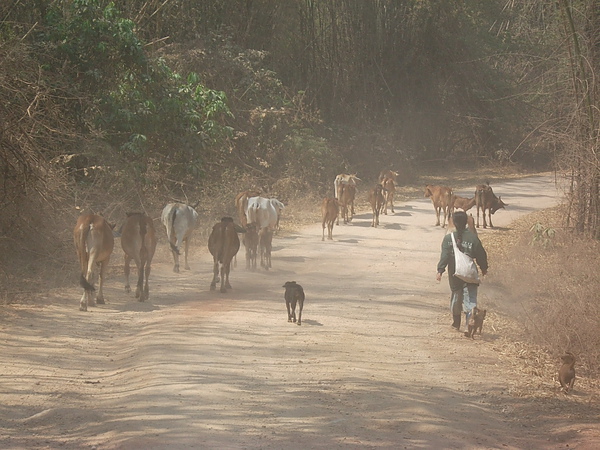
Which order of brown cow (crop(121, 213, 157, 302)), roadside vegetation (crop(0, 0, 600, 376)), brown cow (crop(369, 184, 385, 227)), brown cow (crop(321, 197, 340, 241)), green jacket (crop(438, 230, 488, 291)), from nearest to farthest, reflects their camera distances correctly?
green jacket (crop(438, 230, 488, 291))
brown cow (crop(121, 213, 157, 302))
roadside vegetation (crop(0, 0, 600, 376))
brown cow (crop(321, 197, 340, 241))
brown cow (crop(369, 184, 385, 227))

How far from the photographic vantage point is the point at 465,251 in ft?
35.1

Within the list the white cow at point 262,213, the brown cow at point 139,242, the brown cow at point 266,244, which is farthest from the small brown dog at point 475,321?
the white cow at point 262,213

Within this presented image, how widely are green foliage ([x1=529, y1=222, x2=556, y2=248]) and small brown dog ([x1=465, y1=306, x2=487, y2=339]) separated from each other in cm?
671

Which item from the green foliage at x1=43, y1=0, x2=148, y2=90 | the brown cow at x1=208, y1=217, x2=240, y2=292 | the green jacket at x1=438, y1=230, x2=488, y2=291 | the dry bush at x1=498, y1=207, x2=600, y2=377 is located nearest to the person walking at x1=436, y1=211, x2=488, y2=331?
the green jacket at x1=438, y1=230, x2=488, y2=291

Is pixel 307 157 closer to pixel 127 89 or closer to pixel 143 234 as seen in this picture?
pixel 127 89

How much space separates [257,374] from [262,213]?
737cm

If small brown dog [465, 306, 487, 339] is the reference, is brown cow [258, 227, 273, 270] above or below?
above

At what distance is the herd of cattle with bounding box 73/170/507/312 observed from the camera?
11.5 meters

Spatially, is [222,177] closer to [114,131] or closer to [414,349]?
[114,131]

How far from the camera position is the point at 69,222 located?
15.0m

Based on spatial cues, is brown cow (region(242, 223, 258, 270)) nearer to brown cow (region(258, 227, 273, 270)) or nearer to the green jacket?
brown cow (region(258, 227, 273, 270))

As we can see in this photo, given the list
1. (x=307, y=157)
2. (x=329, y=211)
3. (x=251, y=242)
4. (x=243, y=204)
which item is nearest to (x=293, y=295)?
(x=251, y=242)

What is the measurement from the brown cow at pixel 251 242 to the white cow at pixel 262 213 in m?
0.45

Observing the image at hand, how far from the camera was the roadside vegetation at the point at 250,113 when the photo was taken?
13062 mm
